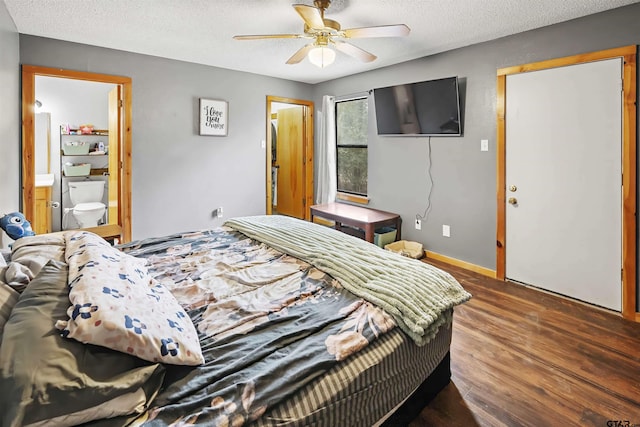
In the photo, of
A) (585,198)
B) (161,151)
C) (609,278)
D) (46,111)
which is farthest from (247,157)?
(609,278)

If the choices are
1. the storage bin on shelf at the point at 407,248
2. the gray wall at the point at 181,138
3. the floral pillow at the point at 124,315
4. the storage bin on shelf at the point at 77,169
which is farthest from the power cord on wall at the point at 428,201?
the storage bin on shelf at the point at 77,169

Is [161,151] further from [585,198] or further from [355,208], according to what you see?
[585,198]

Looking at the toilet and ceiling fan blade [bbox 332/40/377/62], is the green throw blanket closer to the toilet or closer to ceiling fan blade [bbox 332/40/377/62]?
ceiling fan blade [bbox 332/40/377/62]

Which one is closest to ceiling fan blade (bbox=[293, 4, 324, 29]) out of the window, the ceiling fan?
the ceiling fan

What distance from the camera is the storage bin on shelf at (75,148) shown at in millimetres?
5402

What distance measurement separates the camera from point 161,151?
14.0 feet

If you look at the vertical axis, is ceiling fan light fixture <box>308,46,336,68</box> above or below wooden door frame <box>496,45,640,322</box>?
above

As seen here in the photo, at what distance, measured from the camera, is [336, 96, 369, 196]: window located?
5094 mm

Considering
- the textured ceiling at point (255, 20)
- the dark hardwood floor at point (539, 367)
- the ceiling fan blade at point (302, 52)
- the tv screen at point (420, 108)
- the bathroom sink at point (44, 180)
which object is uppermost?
the textured ceiling at point (255, 20)

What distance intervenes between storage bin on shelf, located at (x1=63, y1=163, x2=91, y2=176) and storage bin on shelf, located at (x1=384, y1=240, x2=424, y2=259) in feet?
15.4

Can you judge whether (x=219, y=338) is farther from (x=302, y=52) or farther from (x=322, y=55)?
(x=302, y=52)

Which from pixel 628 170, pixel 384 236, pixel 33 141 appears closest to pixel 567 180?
pixel 628 170

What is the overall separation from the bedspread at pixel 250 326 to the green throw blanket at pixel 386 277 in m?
0.05

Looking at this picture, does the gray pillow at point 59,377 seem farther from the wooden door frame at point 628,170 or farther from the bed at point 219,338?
the wooden door frame at point 628,170
